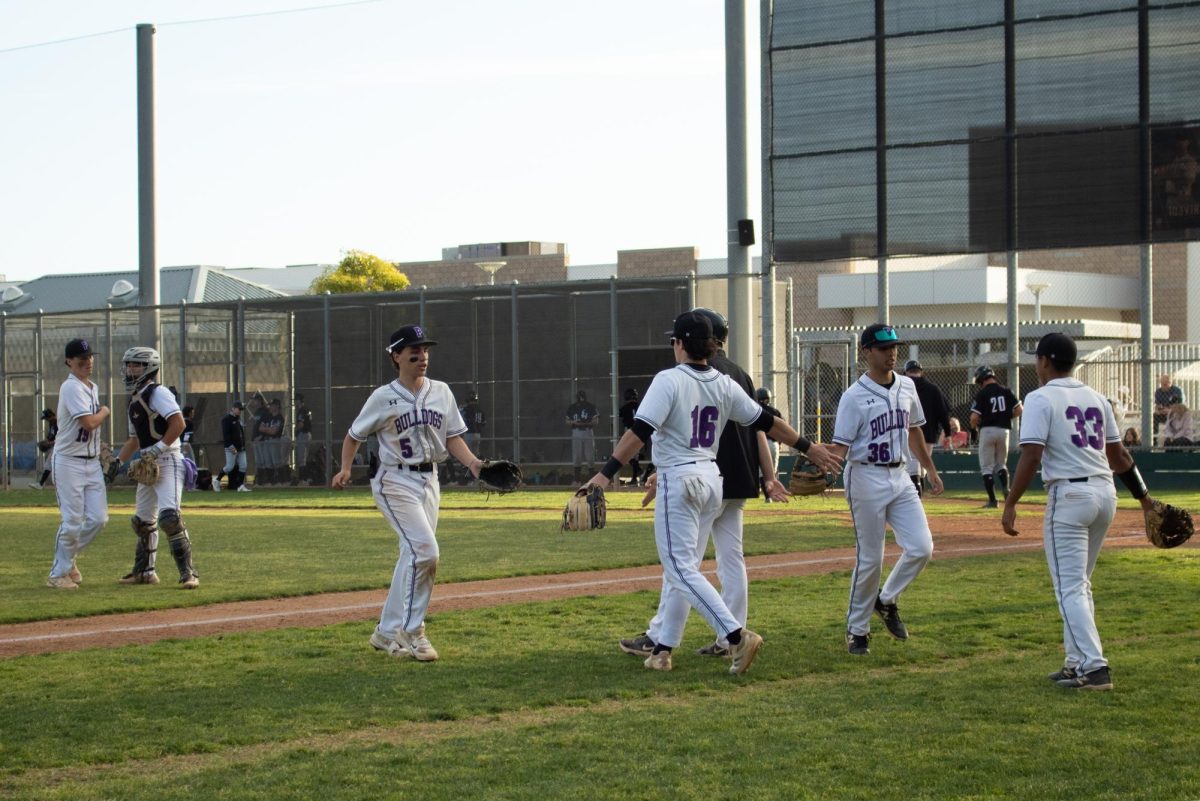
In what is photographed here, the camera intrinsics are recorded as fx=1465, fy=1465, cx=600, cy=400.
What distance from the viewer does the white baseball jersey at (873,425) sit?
851cm

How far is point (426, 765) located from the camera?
5852 mm

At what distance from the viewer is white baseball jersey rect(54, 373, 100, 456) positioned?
1231 cm

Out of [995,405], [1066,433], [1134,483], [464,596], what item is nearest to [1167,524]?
[1134,483]

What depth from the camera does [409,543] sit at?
28.0 feet

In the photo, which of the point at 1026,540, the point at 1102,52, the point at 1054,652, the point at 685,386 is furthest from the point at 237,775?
the point at 1102,52

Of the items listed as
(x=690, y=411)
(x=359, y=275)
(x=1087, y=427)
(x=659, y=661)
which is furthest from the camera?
(x=359, y=275)


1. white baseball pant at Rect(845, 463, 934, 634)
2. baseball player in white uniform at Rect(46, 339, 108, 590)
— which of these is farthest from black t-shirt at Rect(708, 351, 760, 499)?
baseball player in white uniform at Rect(46, 339, 108, 590)

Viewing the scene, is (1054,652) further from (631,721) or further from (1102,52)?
(1102,52)

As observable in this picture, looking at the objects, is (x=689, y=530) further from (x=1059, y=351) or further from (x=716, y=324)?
(x=1059, y=351)

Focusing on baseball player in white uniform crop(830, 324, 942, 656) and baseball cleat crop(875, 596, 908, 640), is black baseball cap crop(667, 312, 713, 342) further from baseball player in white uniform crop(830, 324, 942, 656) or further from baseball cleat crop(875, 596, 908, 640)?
baseball cleat crop(875, 596, 908, 640)

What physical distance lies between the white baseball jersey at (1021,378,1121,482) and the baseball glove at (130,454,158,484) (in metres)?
7.33

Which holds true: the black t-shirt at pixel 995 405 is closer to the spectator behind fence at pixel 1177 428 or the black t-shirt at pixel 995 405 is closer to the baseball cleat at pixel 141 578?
the spectator behind fence at pixel 1177 428

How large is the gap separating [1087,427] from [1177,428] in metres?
18.9

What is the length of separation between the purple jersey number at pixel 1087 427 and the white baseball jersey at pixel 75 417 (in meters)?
8.28
